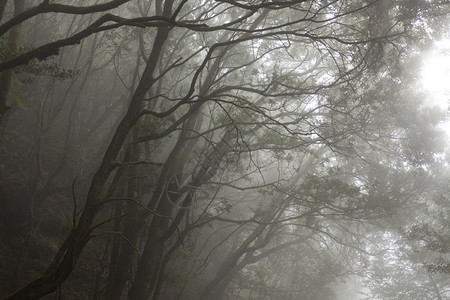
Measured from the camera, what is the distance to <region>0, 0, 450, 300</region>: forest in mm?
4449

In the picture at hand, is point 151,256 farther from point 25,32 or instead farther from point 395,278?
point 395,278

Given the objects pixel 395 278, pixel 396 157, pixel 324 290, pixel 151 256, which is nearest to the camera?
pixel 151 256

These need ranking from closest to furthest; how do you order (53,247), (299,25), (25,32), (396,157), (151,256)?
(151,256) → (53,247) → (299,25) → (25,32) → (396,157)

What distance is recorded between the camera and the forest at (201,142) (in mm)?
4449

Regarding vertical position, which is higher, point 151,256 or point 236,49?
point 236,49

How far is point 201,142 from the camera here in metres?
15.0

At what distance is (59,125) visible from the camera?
563 inches

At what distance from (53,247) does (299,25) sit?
906 centimetres

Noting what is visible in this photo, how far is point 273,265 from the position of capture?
53.0 ft

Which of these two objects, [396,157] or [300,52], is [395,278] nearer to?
[396,157]

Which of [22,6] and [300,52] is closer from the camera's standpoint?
[22,6]

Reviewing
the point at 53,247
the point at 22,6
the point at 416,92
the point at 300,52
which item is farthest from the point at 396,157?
the point at 22,6

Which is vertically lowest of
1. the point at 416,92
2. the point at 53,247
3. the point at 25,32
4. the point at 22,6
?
the point at 53,247

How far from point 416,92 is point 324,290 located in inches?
348
